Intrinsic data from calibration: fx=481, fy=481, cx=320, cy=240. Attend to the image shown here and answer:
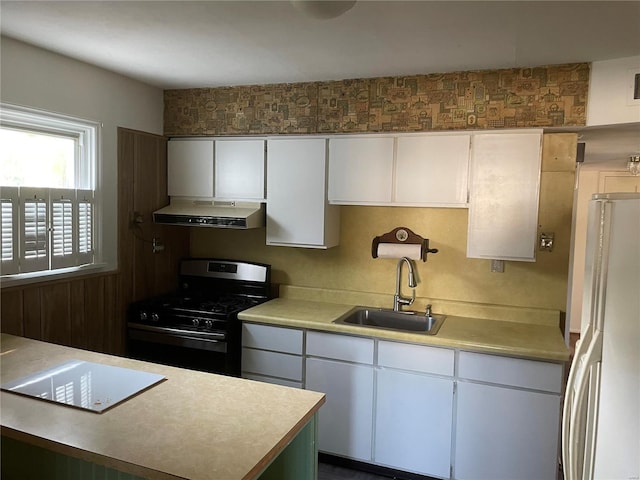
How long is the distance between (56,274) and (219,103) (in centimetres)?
158

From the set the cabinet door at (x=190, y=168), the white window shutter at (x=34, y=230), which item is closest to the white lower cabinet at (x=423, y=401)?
the cabinet door at (x=190, y=168)

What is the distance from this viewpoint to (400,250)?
3.11 meters

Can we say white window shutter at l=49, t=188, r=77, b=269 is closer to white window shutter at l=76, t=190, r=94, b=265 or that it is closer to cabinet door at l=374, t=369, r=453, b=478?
white window shutter at l=76, t=190, r=94, b=265

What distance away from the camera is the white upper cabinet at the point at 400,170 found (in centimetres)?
287

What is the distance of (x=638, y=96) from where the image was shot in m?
2.53

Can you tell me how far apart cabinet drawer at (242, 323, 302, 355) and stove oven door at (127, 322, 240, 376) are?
97 millimetres

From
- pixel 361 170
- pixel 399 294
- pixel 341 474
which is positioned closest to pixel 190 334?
pixel 341 474

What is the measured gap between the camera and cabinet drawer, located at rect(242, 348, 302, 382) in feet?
9.76

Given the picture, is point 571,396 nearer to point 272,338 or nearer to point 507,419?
point 507,419

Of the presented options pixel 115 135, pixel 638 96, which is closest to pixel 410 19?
pixel 638 96

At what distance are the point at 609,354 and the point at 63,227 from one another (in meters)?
2.80

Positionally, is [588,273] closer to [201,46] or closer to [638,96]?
[638,96]

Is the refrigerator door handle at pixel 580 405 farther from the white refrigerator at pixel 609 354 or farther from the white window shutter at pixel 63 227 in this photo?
the white window shutter at pixel 63 227

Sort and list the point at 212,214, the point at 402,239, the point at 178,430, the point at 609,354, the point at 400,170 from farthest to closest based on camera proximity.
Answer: the point at 212,214, the point at 402,239, the point at 400,170, the point at 178,430, the point at 609,354
